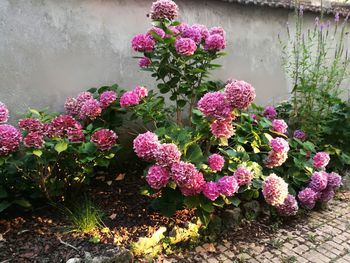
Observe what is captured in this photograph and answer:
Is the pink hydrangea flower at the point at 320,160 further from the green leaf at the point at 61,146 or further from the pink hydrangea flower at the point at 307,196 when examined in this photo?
the green leaf at the point at 61,146

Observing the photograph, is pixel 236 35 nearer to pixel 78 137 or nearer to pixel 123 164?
pixel 123 164

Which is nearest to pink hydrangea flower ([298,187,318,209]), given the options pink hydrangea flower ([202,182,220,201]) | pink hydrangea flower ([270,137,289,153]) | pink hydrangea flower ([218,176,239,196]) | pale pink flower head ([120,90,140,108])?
pink hydrangea flower ([270,137,289,153])

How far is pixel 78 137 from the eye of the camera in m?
2.89

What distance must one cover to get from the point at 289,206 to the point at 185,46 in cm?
188

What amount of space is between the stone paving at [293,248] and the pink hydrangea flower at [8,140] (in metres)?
1.55

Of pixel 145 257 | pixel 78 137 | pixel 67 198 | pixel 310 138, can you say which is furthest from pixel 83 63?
pixel 310 138

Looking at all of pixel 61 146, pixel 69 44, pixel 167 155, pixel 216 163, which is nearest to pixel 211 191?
pixel 216 163

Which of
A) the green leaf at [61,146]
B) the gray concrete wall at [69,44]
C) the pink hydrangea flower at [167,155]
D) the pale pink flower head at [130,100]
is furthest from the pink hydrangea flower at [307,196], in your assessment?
the green leaf at [61,146]

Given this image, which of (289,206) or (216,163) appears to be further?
(289,206)

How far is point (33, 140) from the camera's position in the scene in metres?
2.56

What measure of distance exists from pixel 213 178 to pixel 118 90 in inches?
62.0

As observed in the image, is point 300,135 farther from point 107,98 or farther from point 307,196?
point 107,98

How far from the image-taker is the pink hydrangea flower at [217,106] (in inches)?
101

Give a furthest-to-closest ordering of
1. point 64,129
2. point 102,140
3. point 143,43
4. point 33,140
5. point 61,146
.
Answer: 1. point 143,43
2. point 102,140
3. point 64,129
4. point 61,146
5. point 33,140
